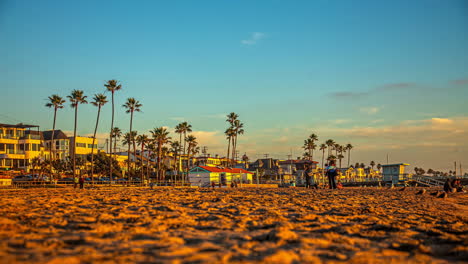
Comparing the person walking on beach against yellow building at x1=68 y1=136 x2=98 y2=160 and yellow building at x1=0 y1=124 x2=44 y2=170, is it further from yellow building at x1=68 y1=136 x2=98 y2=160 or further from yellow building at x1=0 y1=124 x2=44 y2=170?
yellow building at x1=68 y1=136 x2=98 y2=160

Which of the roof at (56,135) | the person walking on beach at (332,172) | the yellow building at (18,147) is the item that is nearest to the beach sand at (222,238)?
the person walking on beach at (332,172)

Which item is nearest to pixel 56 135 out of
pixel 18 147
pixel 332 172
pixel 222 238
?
pixel 18 147

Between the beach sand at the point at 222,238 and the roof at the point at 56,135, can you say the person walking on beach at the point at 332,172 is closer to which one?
the beach sand at the point at 222,238

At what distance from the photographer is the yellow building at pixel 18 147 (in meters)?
76.5

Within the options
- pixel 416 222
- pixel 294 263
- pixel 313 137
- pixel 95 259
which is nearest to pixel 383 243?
pixel 294 263

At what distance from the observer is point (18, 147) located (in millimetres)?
78938

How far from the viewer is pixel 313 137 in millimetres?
112688

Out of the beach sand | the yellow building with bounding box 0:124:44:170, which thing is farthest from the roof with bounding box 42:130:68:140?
the beach sand

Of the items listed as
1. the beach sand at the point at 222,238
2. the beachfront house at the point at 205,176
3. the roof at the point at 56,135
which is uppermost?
the roof at the point at 56,135

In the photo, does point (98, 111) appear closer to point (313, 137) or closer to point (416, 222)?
point (416, 222)

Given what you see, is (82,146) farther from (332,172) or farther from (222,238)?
(222,238)

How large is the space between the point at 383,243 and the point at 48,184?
42.2 m

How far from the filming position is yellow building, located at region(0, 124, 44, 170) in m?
76.5

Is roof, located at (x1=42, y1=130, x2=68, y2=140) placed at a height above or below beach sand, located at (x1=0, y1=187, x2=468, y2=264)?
above
